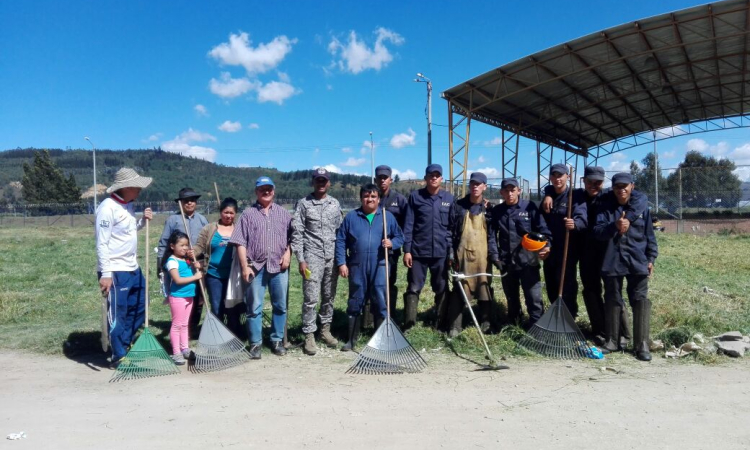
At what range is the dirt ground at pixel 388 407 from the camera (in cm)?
363

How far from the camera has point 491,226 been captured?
20.8 feet

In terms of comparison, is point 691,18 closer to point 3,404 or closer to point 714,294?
point 714,294

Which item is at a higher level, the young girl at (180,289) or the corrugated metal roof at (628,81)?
the corrugated metal roof at (628,81)

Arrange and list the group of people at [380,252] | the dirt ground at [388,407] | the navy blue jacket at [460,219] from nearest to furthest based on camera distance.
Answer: the dirt ground at [388,407]
the group of people at [380,252]
the navy blue jacket at [460,219]

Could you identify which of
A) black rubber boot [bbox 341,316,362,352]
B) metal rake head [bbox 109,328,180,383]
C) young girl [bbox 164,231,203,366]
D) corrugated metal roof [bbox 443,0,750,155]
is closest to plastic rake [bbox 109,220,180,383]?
metal rake head [bbox 109,328,180,383]

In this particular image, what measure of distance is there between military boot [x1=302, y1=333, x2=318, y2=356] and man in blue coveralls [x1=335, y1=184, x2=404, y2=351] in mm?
370

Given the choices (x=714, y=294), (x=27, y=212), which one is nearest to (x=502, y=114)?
(x=714, y=294)

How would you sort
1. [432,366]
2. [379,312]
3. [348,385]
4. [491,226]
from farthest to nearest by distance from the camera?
1. [491,226]
2. [379,312]
3. [432,366]
4. [348,385]

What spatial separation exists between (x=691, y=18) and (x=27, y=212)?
4808 centimetres

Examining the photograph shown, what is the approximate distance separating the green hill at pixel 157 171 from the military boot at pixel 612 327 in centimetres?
8622

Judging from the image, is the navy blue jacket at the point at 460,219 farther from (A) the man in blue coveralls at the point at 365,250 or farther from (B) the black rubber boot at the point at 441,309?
(A) the man in blue coveralls at the point at 365,250

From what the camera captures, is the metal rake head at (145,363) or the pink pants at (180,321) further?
the pink pants at (180,321)

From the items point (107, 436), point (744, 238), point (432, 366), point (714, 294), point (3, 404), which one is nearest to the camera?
point (107, 436)

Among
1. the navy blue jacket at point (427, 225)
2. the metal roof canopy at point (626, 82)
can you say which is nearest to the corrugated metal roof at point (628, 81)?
the metal roof canopy at point (626, 82)
